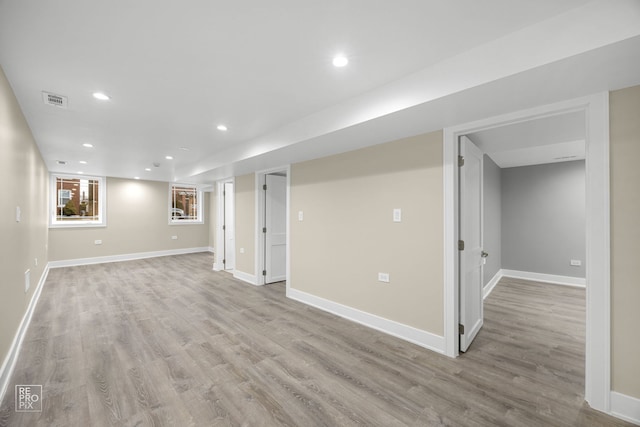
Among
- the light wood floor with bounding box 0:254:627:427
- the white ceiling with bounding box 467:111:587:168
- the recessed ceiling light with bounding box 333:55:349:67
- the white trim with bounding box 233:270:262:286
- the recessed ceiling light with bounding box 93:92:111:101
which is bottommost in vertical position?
the light wood floor with bounding box 0:254:627:427

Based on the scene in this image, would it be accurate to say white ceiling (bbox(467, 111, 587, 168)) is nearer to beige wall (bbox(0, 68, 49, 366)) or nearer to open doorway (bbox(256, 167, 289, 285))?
open doorway (bbox(256, 167, 289, 285))

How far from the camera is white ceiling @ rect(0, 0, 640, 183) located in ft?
4.77

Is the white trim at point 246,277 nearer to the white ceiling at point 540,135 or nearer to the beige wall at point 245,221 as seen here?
the beige wall at point 245,221

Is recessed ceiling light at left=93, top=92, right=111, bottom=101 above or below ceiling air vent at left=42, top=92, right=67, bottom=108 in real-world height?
above

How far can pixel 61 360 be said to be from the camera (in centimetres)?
251

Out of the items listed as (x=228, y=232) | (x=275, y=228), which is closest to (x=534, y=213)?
(x=275, y=228)

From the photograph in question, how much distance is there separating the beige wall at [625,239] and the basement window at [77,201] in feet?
32.2

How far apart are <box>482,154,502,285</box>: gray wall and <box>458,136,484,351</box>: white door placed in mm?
1648

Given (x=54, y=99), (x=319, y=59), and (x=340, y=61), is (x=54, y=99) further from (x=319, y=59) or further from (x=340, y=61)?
(x=340, y=61)

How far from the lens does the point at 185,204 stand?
30.1 feet

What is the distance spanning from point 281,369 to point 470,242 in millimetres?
2315

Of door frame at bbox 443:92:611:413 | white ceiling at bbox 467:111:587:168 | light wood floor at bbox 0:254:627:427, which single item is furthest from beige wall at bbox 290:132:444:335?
door frame at bbox 443:92:611:413

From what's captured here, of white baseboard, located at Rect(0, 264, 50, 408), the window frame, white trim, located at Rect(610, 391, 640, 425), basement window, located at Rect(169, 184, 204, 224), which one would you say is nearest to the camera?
white trim, located at Rect(610, 391, 640, 425)

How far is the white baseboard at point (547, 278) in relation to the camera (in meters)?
5.09
